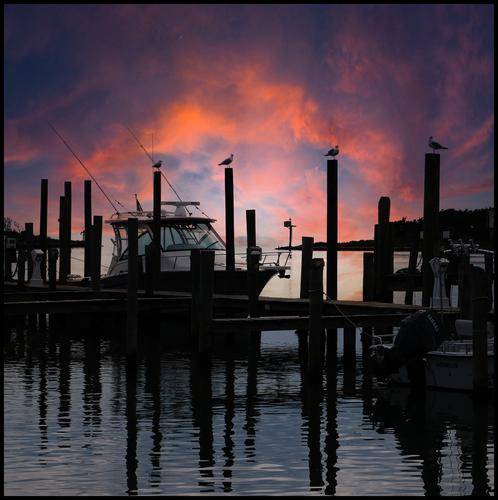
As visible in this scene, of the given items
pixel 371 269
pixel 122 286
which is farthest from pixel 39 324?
pixel 371 269

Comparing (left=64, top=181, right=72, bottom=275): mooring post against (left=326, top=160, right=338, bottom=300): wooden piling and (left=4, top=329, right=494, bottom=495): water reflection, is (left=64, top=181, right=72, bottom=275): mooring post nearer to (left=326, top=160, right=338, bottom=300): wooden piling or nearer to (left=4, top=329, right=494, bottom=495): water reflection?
(left=326, top=160, right=338, bottom=300): wooden piling

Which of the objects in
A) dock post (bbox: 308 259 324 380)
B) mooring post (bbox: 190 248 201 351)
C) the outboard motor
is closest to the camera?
the outboard motor

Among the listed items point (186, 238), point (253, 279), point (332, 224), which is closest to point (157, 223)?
point (186, 238)

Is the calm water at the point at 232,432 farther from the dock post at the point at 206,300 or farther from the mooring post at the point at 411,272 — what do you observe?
the mooring post at the point at 411,272

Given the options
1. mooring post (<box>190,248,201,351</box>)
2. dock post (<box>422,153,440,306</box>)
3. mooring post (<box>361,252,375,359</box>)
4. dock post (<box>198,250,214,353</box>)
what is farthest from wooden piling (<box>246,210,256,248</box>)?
dock post (<box>198,250,214,353</box>)

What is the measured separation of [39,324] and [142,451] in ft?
68.0

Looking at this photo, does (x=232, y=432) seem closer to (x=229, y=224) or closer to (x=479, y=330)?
(x=479, y=330)

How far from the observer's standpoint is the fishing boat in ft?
109

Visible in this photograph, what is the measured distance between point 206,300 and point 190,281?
1335 centimetres

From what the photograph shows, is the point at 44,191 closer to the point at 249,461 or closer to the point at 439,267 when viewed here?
the point at 439,267

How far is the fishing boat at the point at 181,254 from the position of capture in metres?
33.1

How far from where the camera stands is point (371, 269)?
25.4 metres

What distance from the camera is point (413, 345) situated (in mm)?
19047

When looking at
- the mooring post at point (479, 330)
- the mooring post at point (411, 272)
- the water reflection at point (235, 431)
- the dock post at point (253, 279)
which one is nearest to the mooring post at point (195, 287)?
the water reflection at point (235, 431)
